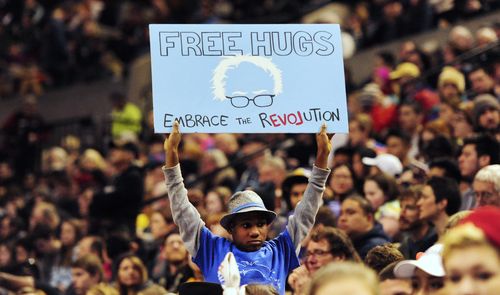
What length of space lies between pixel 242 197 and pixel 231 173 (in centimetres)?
678

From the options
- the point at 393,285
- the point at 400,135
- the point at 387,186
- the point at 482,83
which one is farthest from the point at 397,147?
the point at 393,285

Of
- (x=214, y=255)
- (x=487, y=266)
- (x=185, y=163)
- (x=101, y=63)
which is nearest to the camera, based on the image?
(x=487, y=266)

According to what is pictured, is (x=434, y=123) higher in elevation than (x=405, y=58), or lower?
lower

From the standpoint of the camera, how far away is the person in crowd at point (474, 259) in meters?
4.49

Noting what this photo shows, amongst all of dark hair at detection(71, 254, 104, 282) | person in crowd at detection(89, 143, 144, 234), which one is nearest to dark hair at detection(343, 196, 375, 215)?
dark hair at detection(71, 254, 104, 282)

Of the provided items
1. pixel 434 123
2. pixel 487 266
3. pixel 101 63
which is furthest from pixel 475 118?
pixel 101 63

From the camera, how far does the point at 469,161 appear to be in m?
10.2

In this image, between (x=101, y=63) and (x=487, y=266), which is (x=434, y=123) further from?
(x=101, y=63)

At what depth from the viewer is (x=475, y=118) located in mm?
11578

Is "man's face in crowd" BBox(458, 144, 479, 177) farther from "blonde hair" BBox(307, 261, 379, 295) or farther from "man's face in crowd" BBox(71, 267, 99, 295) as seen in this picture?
"blonde hair" BBox(307, 261, 379, 295)

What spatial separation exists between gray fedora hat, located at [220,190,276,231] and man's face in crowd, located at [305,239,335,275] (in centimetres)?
84

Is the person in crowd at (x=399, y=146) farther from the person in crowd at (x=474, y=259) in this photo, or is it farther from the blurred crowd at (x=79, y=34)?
the blurred crowd at (x=79, y=34)

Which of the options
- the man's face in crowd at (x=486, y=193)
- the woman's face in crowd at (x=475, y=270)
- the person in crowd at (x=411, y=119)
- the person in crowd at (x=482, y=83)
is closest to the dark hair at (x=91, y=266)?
the man's face in crowd at (x=486, y=193)

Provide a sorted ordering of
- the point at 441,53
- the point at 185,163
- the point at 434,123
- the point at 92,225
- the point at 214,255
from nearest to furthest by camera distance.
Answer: the point at 214,255
the point at 434,123
the point at 92,225
the point at 185,163
the point at 441,53
